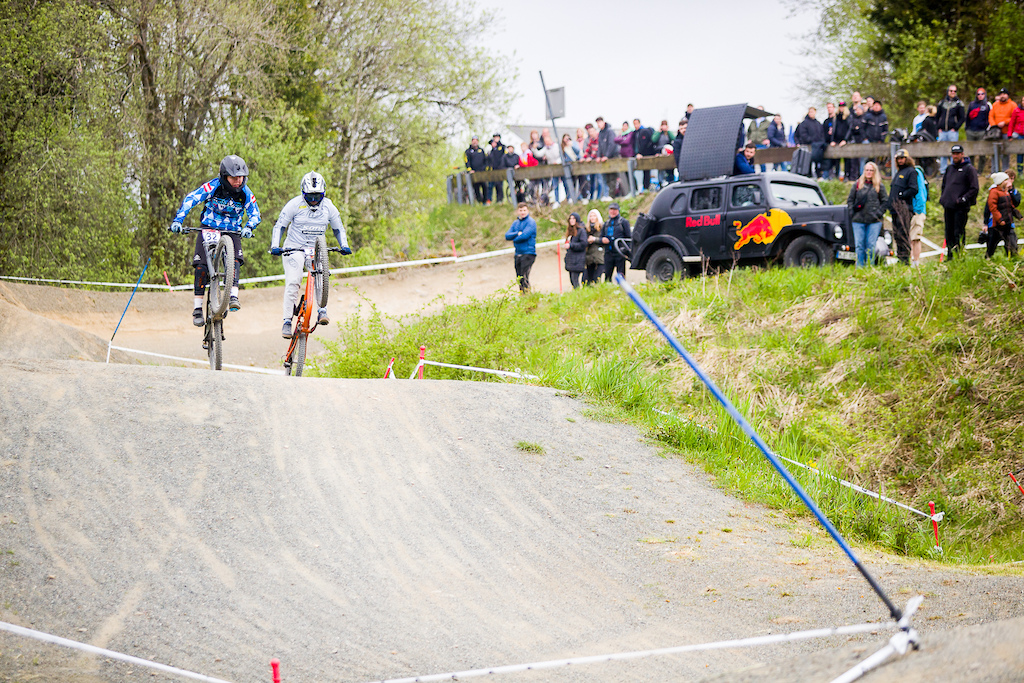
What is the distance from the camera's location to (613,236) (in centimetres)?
1689

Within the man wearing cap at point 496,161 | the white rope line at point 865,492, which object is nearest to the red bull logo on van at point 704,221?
the white rope line at point 865,492

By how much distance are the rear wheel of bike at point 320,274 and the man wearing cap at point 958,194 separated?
9.30 m

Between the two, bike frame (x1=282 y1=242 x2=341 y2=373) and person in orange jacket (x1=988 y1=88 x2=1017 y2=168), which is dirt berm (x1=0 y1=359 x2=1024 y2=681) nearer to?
bike frame (x1=282 y1=242 x2=341 y2=373)

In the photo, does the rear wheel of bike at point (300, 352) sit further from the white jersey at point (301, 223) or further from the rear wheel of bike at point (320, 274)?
the white jersey at point (301, 223)

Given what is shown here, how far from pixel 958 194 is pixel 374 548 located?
1112 cm

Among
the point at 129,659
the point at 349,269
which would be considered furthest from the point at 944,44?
the point at 129,659

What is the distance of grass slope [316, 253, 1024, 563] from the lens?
981cm

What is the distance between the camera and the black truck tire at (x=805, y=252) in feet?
48.2

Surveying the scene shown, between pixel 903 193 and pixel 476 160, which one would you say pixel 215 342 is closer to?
pixel 903 193

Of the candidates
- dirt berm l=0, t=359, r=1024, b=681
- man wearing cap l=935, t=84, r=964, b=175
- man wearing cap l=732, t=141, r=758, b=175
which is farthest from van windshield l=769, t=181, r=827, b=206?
dirt berm l=0, t=359, r=1024, b=681

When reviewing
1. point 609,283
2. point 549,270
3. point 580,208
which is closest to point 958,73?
point 580,208

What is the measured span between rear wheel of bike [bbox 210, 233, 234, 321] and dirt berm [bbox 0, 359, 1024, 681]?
1.55m

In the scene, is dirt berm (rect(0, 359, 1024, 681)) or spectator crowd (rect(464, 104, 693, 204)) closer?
dirt berm (rect(0, 359, 1024, 681))

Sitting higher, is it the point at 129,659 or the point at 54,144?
the point at 54,144
